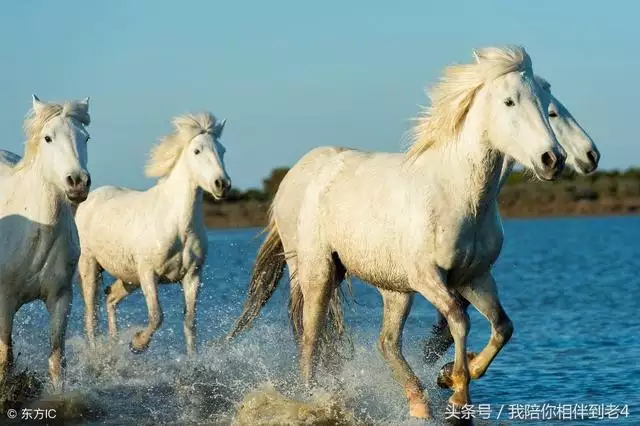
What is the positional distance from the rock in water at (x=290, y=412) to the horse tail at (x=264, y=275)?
64.8 inches

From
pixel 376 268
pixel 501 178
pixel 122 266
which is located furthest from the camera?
pixel 122 266

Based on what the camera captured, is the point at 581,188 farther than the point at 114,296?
Yes

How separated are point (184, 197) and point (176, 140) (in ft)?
2.11

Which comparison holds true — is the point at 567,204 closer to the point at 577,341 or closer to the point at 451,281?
the point at 577,341

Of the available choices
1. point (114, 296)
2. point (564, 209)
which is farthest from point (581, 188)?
point (114, 296)

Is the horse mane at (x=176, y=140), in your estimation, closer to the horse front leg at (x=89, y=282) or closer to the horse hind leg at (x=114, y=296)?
the horse front leg at (x=89, y=282)

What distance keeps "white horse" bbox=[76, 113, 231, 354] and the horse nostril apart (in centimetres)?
505

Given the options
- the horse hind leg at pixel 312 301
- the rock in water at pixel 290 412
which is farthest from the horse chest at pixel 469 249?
the rock in water at pixel 290 412

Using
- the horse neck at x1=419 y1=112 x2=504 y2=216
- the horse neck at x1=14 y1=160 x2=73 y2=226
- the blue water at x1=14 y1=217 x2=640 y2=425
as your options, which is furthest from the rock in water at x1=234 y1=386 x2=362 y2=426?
the horse neck at x1=14 y1=160 x2=73 y2=226

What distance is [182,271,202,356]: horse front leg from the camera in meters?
11.5

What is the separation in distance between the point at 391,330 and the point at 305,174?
157 centimetres

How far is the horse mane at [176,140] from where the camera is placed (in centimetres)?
1202

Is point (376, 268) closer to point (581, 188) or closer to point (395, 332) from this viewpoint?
point (395, 332)

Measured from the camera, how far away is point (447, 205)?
7539 mm
